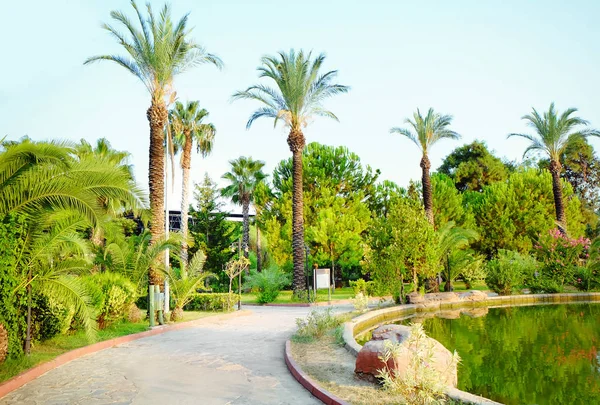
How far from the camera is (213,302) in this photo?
21.6 metres

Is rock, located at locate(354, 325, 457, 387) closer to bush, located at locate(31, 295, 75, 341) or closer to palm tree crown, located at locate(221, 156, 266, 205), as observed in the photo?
bush, located at locate(31, 295, 75, 341)

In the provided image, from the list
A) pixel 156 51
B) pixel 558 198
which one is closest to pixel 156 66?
pixel 156 51

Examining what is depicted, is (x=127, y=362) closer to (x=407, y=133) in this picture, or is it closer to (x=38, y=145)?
(x=38, y=145)

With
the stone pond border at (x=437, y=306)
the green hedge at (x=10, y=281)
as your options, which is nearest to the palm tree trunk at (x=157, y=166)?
the stone pond border at (x=437, y=306)

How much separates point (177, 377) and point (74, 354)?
3.60m

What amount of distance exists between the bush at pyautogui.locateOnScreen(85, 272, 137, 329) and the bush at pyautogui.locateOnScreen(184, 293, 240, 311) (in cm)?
610

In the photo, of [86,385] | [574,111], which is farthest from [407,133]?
[86,385]

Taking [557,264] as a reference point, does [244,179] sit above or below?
above

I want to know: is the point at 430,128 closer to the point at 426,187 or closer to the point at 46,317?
the point at 426,187

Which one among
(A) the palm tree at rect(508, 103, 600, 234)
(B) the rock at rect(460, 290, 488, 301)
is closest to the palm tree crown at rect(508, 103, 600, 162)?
(A) the palm tree at rect(508, 103, 600, 234)

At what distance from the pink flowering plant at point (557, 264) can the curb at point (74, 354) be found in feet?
61.2

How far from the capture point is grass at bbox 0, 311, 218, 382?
8742 millimetres

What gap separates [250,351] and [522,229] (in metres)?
35.4

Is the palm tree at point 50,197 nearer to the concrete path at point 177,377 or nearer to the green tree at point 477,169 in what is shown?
the concrete path at point 177,377
